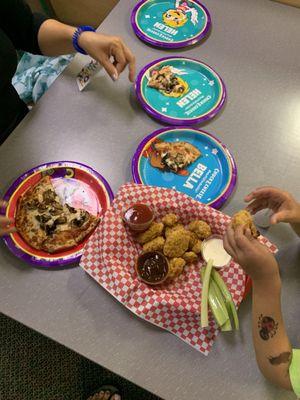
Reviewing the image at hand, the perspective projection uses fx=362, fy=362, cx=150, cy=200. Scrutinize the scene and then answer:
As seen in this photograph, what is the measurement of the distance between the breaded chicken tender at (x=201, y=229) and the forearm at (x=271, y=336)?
11.7 inches

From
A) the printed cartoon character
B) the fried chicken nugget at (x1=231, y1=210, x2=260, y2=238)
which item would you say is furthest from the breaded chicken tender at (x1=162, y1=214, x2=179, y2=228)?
the printed cartoon character

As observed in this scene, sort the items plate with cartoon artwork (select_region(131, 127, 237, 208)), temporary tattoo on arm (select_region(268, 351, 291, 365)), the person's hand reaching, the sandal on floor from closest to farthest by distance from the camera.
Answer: temporary tattoo on arm (select_region(268, 351, 291, 365)), plate with cartoon artwork (select_region(131, 127, 237, 208)), the person's hand reaching, the sandal on floor

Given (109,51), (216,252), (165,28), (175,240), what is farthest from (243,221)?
(165,28)

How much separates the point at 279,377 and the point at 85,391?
1.32 m

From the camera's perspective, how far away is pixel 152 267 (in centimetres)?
138

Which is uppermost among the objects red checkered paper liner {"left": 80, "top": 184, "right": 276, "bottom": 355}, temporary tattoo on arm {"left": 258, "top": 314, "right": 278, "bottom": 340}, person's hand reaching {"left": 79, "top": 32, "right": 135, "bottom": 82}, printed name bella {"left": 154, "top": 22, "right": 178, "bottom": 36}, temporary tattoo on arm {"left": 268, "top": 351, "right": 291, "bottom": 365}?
printed name bella {"left": 154, "top": 22, "right": 178, "bottom": 36}

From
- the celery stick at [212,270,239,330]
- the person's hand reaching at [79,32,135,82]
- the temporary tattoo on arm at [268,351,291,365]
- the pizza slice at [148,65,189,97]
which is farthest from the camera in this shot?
the pizza slice at [148,65,189,97]

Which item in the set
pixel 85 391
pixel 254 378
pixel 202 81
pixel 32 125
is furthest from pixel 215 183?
pixel 85 391

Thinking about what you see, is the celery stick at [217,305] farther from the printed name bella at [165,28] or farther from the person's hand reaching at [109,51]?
the printed name bella at [165,28]

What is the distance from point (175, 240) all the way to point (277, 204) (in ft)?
1.44

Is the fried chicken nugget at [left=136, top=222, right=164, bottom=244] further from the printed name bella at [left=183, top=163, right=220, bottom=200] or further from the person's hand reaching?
the person's hand reaching

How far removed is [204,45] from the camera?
2051mm

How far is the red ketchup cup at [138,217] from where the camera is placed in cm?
144

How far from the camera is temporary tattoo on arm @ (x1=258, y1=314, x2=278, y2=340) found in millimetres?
1190
